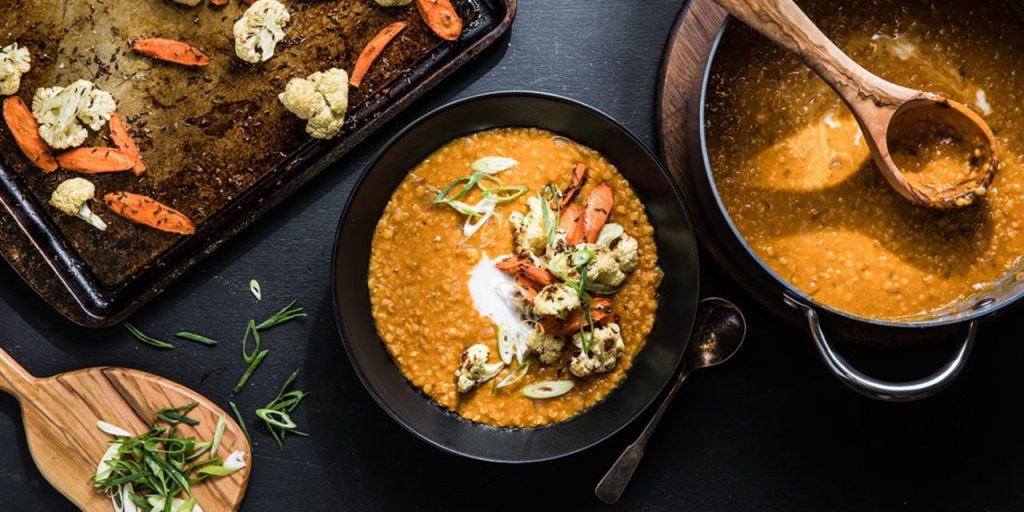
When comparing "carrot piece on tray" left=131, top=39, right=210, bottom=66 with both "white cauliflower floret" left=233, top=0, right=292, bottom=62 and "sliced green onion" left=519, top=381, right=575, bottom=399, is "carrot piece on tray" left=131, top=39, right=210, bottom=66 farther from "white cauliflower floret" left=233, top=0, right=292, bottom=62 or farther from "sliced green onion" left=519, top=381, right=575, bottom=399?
"sliced green onion" left=519, top=381, right=575, bottom=399

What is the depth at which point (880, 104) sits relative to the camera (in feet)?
8.78

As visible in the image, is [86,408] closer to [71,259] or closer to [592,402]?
[71,259]

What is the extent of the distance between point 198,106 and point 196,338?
36.1 inches

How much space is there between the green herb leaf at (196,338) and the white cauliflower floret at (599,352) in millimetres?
1451

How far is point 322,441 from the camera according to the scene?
129 inches

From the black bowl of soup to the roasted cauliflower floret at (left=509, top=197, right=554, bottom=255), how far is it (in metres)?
0.57

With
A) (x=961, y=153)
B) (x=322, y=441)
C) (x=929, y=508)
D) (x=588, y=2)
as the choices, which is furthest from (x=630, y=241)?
(x=929, y=508)

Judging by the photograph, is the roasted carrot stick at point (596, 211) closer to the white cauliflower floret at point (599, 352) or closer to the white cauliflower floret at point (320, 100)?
the white cauliflower floret at point (599, 352)

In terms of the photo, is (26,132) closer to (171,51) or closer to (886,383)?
(171,51)

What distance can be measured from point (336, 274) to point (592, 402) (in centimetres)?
108

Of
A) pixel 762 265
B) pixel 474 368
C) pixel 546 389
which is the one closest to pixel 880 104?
pixel 762 265

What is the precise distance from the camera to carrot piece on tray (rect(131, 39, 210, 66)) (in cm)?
309

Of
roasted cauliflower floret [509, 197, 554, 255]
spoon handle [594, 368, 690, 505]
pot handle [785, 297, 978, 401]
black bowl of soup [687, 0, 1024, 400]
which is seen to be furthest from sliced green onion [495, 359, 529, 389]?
pot handle [785, 297, 978, 401]

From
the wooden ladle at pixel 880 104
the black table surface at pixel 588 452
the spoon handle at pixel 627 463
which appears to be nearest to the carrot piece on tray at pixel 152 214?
the black table surface at pixel 588 452
